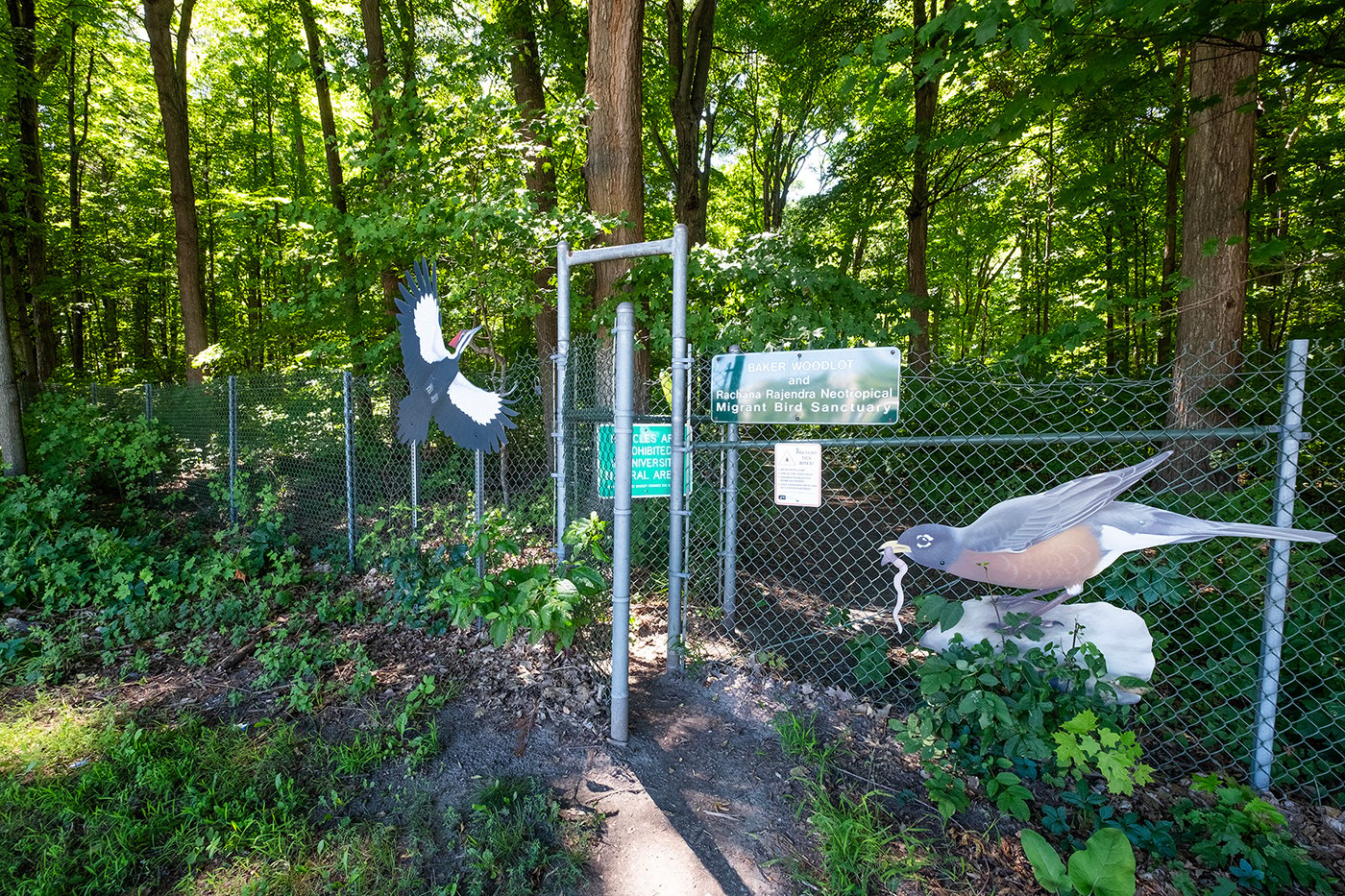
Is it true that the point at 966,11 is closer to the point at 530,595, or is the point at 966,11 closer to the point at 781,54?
the point at 530,595

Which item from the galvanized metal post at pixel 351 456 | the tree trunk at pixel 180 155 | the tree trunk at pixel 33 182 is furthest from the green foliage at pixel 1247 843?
the tree trunk at pixel 33 182

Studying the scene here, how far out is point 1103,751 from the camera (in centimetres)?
232

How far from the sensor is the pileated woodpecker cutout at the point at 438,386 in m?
3.37

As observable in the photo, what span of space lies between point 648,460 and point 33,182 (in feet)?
39.3

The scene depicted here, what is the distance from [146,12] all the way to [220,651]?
926 cm

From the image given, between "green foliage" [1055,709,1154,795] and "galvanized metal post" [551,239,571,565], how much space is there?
90.3 inches

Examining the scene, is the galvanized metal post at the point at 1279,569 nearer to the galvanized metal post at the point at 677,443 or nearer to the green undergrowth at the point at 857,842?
the green undergrowth at the point at 857,842

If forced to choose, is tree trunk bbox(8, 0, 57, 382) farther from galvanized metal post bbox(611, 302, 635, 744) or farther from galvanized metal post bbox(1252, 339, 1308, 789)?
galvanized metal post bbox(1252, 339, 1308, 789)

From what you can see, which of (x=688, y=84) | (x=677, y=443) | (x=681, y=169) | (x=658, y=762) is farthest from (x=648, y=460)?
(x=688, y=84)

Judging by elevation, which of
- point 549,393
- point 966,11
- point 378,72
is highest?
point 378,72

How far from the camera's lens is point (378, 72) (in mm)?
7109

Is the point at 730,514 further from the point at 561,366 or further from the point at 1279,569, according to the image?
the point at 1279,569

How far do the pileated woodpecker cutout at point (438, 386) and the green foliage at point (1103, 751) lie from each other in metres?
2.81

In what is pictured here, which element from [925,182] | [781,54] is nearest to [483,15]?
[781,54]
